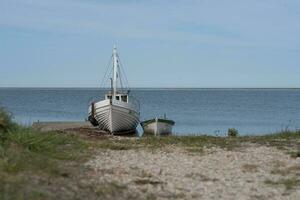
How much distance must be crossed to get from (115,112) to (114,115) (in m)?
0.19

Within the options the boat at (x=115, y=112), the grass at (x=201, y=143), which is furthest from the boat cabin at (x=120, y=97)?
the grass at (x=201, y=143)

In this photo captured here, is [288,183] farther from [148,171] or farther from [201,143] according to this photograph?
[201,143]

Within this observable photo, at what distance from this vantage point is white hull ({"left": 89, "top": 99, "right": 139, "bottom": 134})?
33.6 metres

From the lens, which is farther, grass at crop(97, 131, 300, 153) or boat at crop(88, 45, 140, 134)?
boat at crop(88, 45, 140, 134)

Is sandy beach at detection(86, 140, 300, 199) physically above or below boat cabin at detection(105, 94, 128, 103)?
below

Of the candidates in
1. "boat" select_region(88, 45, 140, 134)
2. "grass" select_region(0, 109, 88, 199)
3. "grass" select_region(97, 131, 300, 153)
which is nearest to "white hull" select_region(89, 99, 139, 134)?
"boat" select_region(88, 45, 140, 134)

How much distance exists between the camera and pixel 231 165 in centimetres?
1448

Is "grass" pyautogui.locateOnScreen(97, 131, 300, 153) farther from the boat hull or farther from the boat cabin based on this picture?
the boat cabin

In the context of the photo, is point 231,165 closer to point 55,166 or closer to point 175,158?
point 175,158

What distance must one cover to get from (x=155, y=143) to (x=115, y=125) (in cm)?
1462

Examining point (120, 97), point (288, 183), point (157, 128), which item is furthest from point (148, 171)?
point (120, 97)

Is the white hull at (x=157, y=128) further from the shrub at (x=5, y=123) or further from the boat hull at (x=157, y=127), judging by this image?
the shrub at (x=5, y=123)

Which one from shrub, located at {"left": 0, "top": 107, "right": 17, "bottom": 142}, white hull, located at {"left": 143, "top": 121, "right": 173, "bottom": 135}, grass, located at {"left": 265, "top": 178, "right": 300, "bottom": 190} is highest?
shrub, located at {"left": 0, "top": 107, "right": 17, "bottom": 142}

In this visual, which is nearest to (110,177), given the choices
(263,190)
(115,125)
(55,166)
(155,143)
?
(55,166)
